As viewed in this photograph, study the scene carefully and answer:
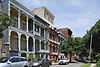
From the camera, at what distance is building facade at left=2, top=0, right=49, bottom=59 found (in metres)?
42.5

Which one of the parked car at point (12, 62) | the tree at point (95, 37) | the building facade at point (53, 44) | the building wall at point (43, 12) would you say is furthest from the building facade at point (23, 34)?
the tree at point (95, 37)

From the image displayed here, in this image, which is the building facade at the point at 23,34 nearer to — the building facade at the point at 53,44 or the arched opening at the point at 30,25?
the arched opening at the point at 30,25

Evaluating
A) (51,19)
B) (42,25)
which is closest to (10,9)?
(42,25)

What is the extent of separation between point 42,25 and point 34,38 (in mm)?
7814

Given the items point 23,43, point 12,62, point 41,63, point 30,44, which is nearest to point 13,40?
point 23,43

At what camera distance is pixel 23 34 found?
50.1 meters

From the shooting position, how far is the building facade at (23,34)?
1672 inches

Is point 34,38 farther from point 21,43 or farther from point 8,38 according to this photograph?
point 8,38

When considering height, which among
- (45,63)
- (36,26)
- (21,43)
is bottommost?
(45,63)

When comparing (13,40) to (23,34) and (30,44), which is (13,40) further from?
(30,44)

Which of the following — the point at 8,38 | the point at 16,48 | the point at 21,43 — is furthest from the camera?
the point at 21,43

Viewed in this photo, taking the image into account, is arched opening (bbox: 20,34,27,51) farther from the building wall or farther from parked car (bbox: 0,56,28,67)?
parked car (bbox: 0,56,28,67)

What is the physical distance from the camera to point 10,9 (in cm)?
4412

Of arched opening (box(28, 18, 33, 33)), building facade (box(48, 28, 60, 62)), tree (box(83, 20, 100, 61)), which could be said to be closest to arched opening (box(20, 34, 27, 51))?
arched opening (box(28, 18, 33, 33))
